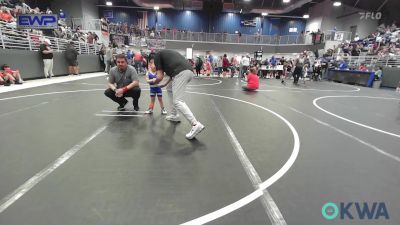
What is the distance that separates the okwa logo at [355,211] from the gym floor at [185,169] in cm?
3

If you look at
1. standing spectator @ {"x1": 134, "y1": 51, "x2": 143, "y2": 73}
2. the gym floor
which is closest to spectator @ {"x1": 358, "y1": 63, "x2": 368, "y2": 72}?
the gym floor

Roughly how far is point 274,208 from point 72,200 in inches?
71.1

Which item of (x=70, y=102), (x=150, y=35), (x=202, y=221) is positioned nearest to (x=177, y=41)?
(x=150, y=35)

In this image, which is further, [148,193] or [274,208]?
[148,193]

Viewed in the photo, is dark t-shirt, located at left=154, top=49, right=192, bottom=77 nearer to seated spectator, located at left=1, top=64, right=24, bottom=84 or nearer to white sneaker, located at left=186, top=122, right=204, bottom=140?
white sneaker, located at left=186, top=122, right=204, bottom=140

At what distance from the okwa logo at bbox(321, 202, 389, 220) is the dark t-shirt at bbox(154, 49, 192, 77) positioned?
9.56ft

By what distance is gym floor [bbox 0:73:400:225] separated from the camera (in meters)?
2.05

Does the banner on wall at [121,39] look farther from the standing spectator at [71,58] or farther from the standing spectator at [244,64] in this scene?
the standing spectator at [244,64]

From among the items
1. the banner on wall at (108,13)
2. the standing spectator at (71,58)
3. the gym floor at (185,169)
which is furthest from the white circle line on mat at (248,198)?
the banner on wall at (108,13)

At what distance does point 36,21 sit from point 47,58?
5.46 ft

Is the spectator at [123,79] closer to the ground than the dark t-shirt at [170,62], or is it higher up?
closer to the ground

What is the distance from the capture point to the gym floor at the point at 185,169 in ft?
6.74

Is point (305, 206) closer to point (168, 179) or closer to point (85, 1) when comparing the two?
point (168, 179)

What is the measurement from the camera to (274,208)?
2148 mm
